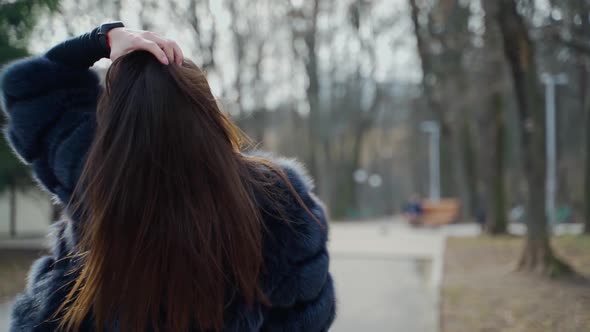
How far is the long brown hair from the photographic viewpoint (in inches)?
54.3

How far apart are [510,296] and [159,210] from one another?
7.16 m

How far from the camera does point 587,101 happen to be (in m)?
13.4

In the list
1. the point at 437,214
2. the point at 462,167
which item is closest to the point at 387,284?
the point at 462,167

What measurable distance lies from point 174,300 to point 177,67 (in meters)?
0.57

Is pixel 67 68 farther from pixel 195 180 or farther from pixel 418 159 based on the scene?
pixel 418 159

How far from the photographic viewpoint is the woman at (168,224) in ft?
4.54

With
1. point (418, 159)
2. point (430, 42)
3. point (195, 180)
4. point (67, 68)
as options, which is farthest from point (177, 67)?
point (418, 159)

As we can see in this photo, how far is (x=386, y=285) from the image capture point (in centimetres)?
916

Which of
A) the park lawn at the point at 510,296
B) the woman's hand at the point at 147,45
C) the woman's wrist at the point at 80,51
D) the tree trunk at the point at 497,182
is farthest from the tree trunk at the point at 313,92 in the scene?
the woman's hand at the point at 147,45

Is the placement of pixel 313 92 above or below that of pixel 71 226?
above

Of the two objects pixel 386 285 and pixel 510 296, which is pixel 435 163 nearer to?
pixel 386 285

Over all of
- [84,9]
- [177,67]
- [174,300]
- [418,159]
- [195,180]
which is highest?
[84,9]

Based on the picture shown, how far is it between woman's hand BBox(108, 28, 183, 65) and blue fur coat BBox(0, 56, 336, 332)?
0.26m

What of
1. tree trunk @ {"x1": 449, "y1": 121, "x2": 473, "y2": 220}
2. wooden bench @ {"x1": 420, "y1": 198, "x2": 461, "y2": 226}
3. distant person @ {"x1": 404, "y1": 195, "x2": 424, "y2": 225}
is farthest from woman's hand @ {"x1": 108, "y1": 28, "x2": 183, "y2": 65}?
distant person @ {"x1": 404, "y1": 195, "x2": 424, "y2": 225}
